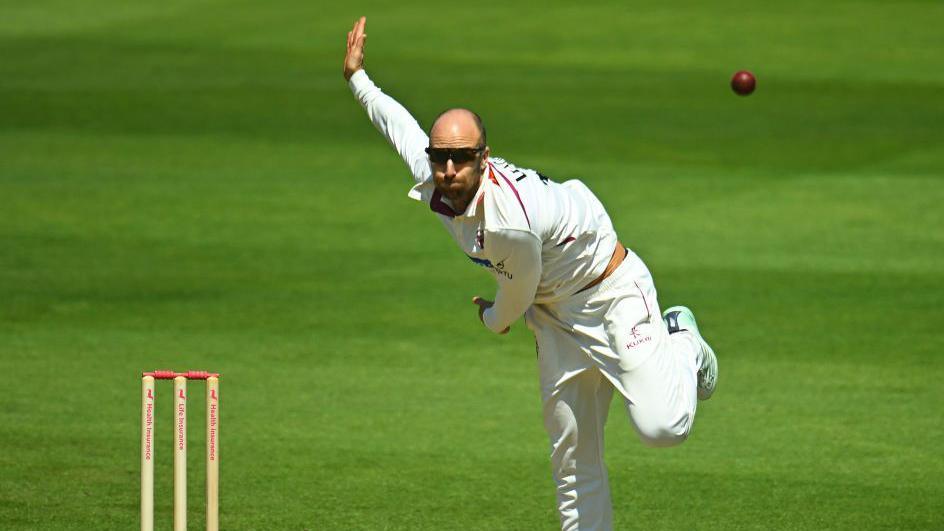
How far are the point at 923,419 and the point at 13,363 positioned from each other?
17.4 feet

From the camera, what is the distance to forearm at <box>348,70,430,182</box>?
611cm

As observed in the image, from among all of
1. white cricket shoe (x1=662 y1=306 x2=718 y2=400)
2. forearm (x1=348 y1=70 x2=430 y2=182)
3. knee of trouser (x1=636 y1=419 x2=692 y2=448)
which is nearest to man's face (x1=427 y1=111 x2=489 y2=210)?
forearm (x1=348 y1=70 x2=430 y2=182)

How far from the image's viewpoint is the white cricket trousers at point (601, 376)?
19.5 feet

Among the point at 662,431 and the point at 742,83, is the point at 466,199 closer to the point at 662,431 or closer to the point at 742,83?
the point at 662,431

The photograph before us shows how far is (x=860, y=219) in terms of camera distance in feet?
44.2

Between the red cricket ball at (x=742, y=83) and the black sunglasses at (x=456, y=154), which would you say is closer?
the black sunglasses at (x=456, y=154)

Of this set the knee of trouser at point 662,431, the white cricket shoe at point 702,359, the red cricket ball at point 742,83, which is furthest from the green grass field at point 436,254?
the red cricket ball at point 742,83

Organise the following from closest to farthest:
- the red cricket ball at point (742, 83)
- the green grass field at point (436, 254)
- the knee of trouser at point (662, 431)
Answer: the knee of trouser at point (662, 431) < the green grass field at point (436, 254) < the red cricket ball at point (742, 83)

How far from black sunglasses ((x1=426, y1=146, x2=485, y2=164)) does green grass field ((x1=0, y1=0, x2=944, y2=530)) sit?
6.63 ft

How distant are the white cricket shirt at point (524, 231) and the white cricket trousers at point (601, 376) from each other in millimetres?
112

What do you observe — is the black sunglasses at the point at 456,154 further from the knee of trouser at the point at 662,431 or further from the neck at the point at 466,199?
the knee of trouser at the point at 662,431

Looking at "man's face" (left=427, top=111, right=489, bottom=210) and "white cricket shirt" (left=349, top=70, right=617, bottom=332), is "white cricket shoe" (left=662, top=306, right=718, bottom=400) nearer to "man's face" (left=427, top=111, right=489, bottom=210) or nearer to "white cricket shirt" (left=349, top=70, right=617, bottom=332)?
"white cricket shirt" (left=349, top=70, right=617, bottom=332)

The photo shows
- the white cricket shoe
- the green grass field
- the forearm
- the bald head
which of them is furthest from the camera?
the green grass field

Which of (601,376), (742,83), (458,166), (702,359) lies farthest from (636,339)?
(742,83)
